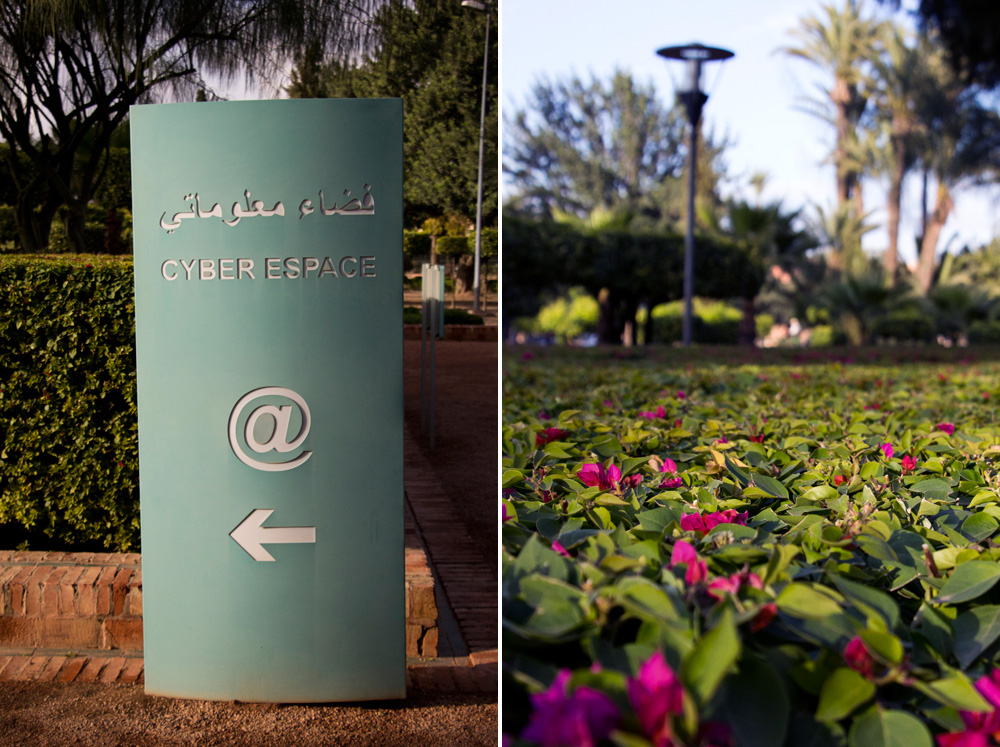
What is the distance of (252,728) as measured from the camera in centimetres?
257

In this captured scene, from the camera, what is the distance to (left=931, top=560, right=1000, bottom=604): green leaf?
3.59ft

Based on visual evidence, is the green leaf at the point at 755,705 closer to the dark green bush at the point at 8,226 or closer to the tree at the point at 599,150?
the dark green bush at the point at 8,226

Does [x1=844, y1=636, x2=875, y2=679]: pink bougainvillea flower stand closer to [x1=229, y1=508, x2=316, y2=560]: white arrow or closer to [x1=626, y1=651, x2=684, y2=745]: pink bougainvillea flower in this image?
[x1=626, y1=651, x2=684, y2=745]: pink bougainvillea flower

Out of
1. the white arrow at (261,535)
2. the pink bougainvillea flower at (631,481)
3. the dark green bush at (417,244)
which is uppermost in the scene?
the dark green bush at (417,244)

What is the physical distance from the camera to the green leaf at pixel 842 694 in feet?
2.80

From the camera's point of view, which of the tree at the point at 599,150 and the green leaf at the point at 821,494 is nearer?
the green leaf at the point at 821,494

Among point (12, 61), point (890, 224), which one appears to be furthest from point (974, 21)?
point (890, 224)

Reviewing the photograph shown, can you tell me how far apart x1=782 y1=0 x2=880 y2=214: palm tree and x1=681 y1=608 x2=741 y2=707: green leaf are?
30.1 metres

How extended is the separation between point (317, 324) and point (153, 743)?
144cm

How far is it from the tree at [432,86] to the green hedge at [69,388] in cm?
482

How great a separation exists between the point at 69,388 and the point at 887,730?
137 inches

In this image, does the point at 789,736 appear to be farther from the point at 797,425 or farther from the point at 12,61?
the point at 12,61

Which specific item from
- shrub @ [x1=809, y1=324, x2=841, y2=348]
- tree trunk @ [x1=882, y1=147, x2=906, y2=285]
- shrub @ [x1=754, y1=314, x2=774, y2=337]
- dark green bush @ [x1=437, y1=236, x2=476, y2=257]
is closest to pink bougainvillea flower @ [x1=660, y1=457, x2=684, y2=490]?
dark green bush @ [x1=437, y1=236, x2=476, y2=257]

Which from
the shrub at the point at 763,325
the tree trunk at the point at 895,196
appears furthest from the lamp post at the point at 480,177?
the tree trunk at the point at 895,196
